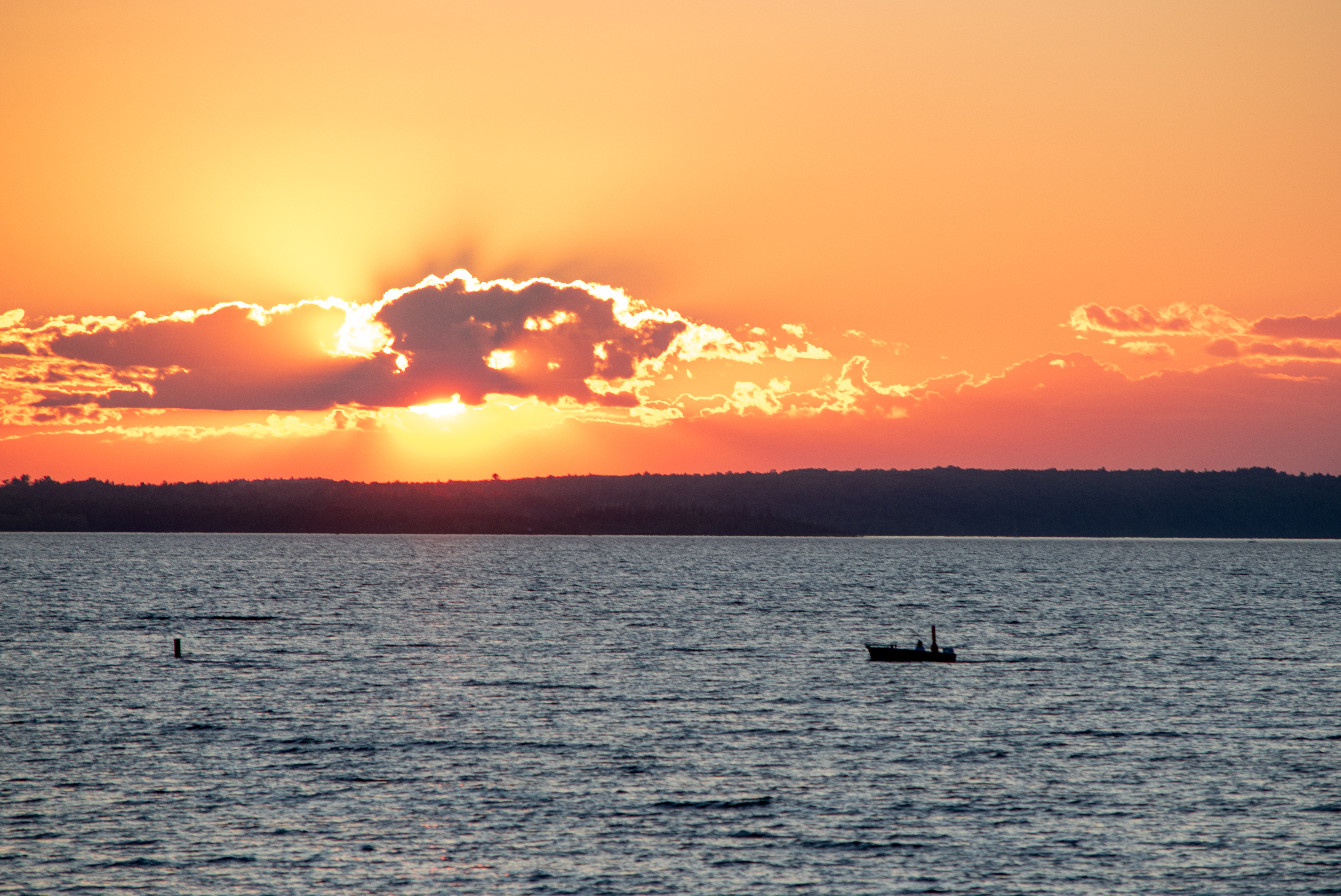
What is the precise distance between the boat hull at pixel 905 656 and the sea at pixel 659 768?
129 cm

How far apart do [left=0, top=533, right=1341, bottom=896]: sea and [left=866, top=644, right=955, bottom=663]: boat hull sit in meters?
1.29

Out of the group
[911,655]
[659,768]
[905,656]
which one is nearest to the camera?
[659,768]

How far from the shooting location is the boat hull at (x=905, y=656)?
9225cm

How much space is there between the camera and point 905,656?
9269cm

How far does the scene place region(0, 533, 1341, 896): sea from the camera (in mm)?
38656

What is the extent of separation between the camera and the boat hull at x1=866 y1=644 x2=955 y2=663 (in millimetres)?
92250

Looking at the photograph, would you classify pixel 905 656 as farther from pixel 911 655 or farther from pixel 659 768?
pixel 659 768

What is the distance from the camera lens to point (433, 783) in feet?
Answer: 163

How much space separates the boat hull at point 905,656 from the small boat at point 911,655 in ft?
0.06

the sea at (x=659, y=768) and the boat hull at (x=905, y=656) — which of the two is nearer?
the sea at (x=659, y=768)

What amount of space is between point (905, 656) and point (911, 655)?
1.81 feet

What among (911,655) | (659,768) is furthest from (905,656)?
(659,768)

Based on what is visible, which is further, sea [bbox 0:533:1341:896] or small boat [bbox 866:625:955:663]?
small boat [bbox 866:625:955:663]

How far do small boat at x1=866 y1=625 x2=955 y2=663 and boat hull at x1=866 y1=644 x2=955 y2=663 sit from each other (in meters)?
0.02
